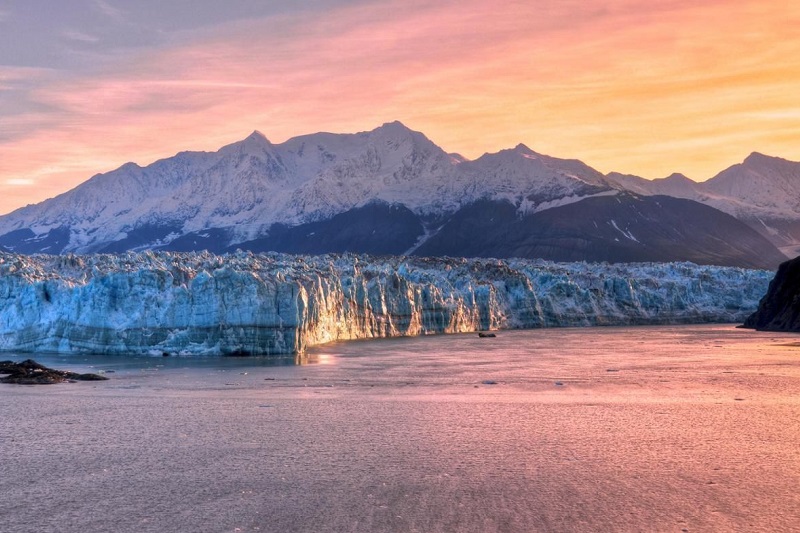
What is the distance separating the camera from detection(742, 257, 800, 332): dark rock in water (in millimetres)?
70750

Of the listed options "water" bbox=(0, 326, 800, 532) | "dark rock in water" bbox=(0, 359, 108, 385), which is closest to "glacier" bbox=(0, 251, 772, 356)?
"dark rock in water" bbox=(0, 359, 108, 385)

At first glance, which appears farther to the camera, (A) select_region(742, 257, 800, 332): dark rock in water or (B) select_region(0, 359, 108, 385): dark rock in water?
(A) select_region(742, 257, 800, 332): dark rock in water

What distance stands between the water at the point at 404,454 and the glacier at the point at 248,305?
12693mm

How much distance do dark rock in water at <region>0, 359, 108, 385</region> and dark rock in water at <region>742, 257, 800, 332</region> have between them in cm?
5900

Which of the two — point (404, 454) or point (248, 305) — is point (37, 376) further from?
point (404, 454)

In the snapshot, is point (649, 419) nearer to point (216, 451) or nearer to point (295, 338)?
point (216, 451)

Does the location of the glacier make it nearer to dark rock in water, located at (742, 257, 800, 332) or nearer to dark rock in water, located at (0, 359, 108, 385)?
dark rock in water, located at (0, 359, 108, 385)

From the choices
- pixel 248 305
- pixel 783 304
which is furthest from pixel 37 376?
pixel 783 304

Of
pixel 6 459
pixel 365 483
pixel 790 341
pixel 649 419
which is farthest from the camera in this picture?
pixel 790 341

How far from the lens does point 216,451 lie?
1852cm

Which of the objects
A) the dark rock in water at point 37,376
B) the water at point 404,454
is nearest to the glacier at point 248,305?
the dark rock in water at point 37,376

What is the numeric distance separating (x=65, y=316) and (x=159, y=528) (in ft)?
128

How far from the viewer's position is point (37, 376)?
3369 centimetres

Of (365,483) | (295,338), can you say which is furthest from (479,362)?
(365,483)
